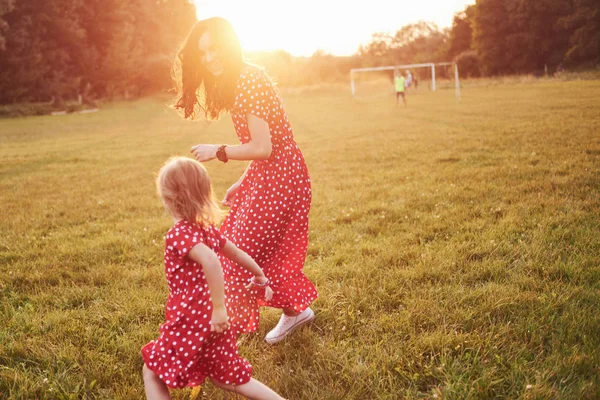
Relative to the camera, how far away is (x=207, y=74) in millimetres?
3096

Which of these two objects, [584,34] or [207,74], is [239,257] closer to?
[207,74]

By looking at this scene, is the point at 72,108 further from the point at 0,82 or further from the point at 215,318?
the point at 215,318

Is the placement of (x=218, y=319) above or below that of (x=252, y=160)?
below

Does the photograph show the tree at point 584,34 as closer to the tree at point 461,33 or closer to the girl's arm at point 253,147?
the tree at point 461,33

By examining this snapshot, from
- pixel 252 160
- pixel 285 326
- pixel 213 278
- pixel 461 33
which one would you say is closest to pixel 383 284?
pixel 285 326

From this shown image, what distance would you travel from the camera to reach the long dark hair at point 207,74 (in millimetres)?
2935

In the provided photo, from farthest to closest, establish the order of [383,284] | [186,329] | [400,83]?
[400,83]
[383,284]
[186,329]

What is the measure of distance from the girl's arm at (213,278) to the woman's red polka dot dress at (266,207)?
0.76 metres

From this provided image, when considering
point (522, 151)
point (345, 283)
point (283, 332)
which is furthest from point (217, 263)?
point (522, 151)

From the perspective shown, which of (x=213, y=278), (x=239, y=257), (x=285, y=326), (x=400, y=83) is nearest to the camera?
(x=213, y=278)

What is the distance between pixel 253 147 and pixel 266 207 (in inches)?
16.5

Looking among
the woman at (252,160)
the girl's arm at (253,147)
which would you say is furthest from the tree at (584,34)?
the girl's arm at (253,147)

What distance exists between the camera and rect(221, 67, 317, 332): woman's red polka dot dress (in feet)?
9.59

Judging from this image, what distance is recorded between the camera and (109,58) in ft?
176
